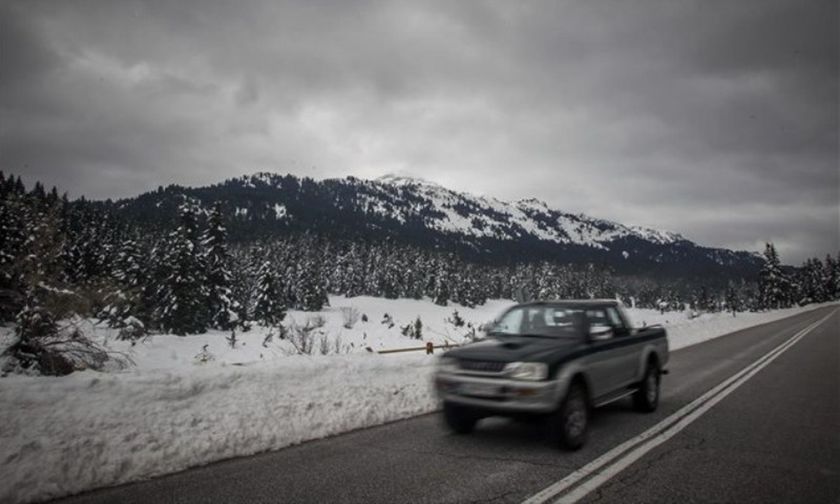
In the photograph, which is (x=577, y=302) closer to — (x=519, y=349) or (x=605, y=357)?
(x=605, y=357)

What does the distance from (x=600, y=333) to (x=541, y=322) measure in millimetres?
822

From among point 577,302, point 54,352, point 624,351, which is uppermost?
point 577,302

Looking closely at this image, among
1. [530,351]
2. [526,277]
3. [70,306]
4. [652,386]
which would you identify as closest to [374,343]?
[70,306]

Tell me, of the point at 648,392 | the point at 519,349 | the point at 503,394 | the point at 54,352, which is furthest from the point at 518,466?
the point at 54,352

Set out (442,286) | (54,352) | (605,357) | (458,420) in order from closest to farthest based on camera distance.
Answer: (458,420), (605,357), (54,352), (442,286)

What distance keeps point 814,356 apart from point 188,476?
65.0ft

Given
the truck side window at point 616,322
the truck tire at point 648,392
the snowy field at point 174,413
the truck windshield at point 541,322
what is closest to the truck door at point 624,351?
the truck side window at point 616,322

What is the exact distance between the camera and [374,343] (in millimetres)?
29453

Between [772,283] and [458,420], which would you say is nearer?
[458,420]

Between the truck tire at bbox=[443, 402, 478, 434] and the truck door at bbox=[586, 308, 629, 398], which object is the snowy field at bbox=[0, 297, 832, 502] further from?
the truck door at bbox=[586, 308, 629, 398]

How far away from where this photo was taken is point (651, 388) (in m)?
8.20

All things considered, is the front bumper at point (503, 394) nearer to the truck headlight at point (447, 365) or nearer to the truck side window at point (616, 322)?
the truck headlight at point (447, 365)

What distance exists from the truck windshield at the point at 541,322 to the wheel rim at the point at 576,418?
3.00 feet

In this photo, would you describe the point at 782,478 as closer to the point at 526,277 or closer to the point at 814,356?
the point at 814,356
